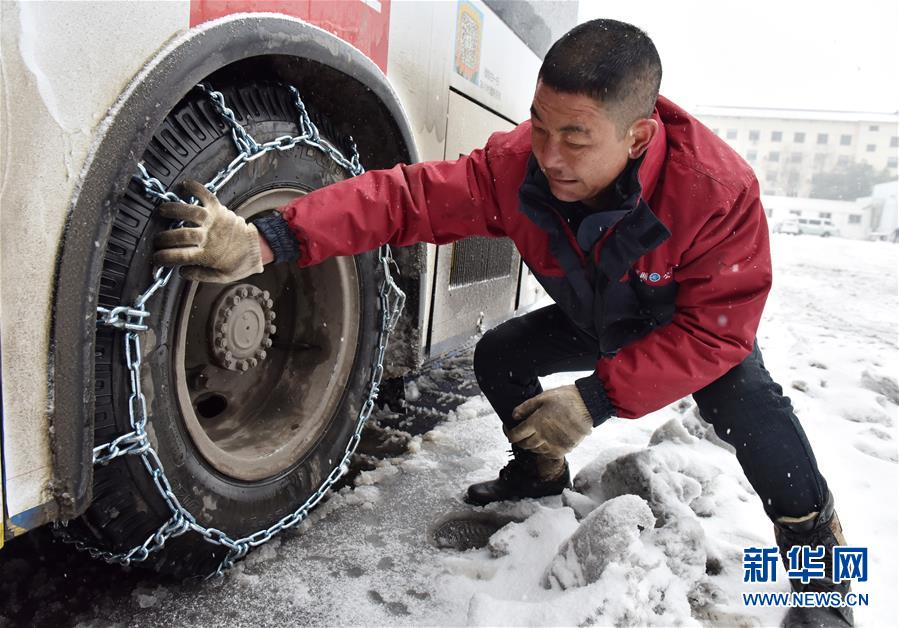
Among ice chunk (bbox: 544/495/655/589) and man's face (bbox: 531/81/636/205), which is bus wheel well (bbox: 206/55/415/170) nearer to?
man's face (bbox: 531/81/636/205)

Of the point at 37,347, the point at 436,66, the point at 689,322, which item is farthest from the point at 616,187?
the point at 37,347

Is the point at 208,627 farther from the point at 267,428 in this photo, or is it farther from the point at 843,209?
the point at 843,209

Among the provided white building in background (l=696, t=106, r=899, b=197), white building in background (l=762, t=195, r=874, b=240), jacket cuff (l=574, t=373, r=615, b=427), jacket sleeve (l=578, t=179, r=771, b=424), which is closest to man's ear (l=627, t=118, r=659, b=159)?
jacket sleeve (l=578, t=179, r=771, b=424)

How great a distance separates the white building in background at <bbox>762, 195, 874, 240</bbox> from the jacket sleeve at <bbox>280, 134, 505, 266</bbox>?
43.3m

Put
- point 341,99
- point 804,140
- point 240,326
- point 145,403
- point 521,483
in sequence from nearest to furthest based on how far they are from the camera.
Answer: point 145,403
point 240,326
point 341,99
point 521,483
point 804,140

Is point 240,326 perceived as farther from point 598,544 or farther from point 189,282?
point 598,544

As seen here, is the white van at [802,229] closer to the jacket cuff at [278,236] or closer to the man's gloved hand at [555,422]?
the man's gloved hand at [555,422]

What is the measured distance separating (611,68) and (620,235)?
0.37 m

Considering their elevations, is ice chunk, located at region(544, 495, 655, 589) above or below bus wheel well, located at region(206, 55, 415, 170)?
below

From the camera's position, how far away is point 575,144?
149cm

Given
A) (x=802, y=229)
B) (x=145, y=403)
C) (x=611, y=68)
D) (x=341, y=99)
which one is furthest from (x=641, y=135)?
(x=802, y=229)

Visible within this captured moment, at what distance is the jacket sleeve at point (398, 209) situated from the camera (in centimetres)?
152

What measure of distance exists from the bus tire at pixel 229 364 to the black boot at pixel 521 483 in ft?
1.57

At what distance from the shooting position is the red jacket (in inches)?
60.4
